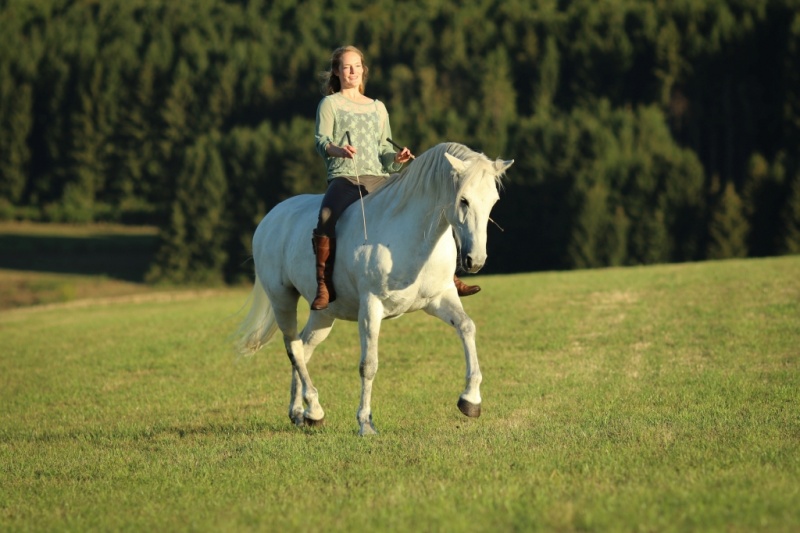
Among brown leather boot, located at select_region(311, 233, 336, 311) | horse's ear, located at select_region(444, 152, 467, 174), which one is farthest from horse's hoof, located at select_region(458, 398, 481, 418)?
horse's ear, located at select_region(444, 152, 467, 174)

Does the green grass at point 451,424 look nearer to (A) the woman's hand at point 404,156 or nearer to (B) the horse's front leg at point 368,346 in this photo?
(B) the horse's front leg at point 368,346

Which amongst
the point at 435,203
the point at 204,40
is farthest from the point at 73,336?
the point at 204,40

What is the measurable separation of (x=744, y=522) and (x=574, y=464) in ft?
7.09

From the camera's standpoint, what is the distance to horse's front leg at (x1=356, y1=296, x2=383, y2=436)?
11.3 m

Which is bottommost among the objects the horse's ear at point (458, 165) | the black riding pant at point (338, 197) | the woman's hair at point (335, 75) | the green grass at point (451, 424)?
the green grass at point (451, 424)

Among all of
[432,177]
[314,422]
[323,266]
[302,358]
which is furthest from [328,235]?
[314,422]

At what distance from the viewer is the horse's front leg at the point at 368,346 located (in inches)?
445

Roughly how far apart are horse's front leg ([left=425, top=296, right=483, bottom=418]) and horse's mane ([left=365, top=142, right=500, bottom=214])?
3.34ft

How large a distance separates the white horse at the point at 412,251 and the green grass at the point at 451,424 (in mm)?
987

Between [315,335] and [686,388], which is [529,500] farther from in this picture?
[686,388]

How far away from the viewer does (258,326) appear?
14336 millimetres

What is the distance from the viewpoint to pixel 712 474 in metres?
8.52

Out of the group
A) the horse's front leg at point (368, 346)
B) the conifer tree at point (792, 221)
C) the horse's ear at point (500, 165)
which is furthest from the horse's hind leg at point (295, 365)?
the conifer tree at point (792, 221)

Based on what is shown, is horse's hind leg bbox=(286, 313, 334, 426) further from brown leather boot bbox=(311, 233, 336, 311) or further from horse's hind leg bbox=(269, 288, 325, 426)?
brown leather boot bbox=(311, 233, 336, 311)
